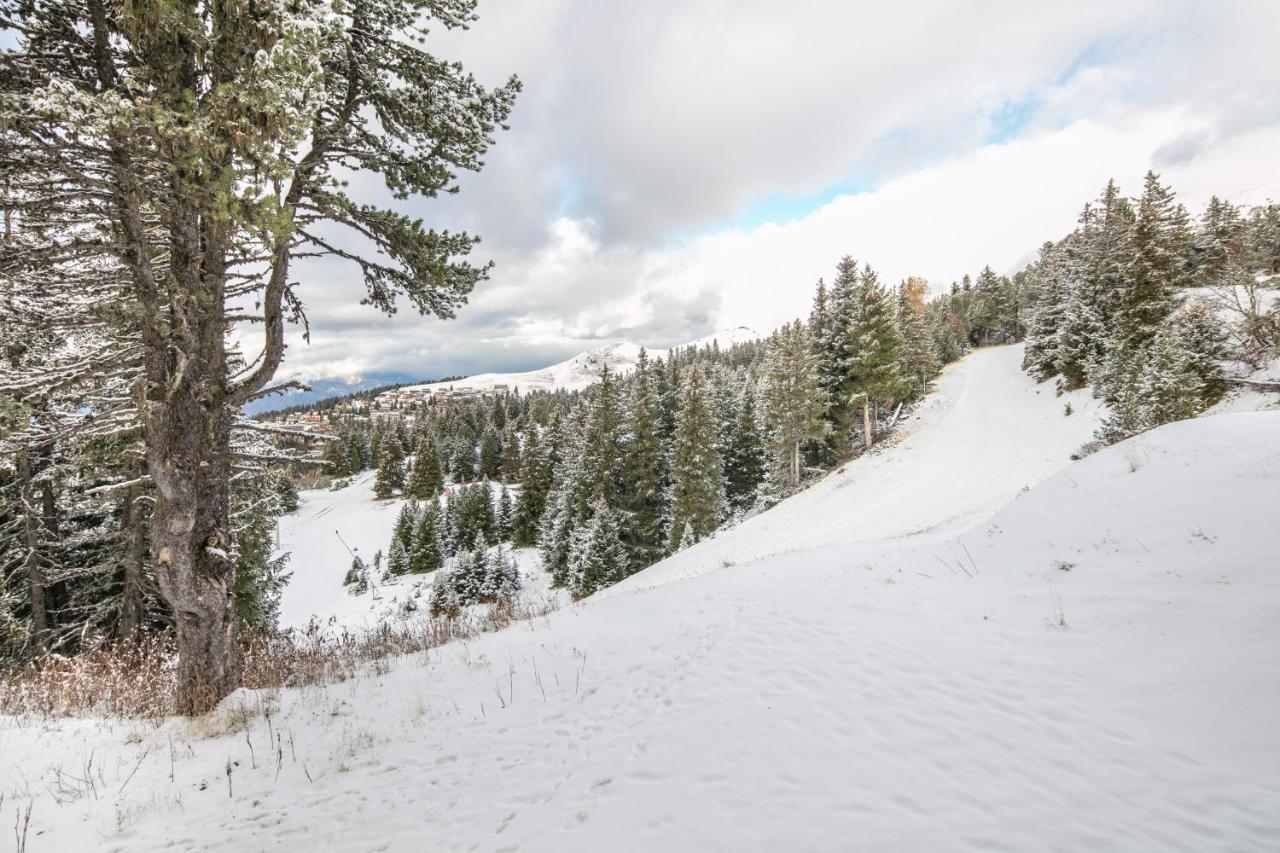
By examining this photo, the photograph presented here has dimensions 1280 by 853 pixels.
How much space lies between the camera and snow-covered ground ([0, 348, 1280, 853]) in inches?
123

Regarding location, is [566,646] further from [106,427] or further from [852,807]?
[106,427]

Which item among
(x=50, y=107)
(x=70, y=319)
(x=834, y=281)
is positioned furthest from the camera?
(x=834, y=281)

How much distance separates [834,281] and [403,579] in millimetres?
40784

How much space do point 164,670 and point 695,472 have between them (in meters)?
25.7

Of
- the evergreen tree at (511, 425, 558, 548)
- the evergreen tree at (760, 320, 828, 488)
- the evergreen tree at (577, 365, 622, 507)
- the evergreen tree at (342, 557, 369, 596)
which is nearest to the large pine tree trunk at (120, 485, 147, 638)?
the evergreen tree at (577, 365, 622, 507)

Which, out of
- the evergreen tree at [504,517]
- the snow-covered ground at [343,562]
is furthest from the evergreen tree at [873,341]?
the evergreen tree at [504,517]

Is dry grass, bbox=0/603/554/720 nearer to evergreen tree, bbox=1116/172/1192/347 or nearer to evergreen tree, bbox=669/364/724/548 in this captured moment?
evergreen tree, bbox=669/364/724/548

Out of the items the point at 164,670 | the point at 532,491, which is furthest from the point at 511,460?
the point at 164,670

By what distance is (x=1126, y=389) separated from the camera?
17.3 metres

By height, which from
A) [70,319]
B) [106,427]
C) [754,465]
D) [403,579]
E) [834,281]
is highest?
[834,281]

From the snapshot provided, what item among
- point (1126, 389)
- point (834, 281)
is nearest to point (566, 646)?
point (1126, 389)

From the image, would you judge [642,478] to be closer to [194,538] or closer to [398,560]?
[398,560]

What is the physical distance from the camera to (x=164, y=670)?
642cm

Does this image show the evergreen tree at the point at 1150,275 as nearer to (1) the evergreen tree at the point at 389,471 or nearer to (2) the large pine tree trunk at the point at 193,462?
(2) the large pine tree trunk at the point at 193,462
